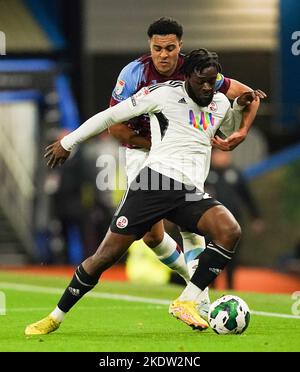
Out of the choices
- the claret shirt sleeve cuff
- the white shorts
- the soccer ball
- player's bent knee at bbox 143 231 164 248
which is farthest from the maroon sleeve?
the soccer ball

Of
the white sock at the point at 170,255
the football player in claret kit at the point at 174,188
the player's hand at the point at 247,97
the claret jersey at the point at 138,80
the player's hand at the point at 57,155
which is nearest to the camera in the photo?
the player's hand at the point at 57,155

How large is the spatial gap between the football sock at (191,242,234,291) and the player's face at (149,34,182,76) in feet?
4.80

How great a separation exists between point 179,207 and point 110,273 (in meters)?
12.9

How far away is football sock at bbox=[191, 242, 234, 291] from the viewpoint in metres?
8.78

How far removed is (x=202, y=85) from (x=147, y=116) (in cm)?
93

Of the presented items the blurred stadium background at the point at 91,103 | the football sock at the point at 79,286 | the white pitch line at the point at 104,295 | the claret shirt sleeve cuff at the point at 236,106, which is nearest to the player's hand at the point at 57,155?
the football sock at the point at 79,286

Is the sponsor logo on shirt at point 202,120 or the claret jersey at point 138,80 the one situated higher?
the claret jersey at point 138,80

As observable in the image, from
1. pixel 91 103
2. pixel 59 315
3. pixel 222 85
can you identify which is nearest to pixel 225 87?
pixel 222 85

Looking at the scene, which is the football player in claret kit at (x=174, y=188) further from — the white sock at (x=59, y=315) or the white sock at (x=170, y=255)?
the white sock at (x=170, y=255)

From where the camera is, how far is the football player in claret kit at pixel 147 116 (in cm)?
927

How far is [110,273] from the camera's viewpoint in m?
21.7
